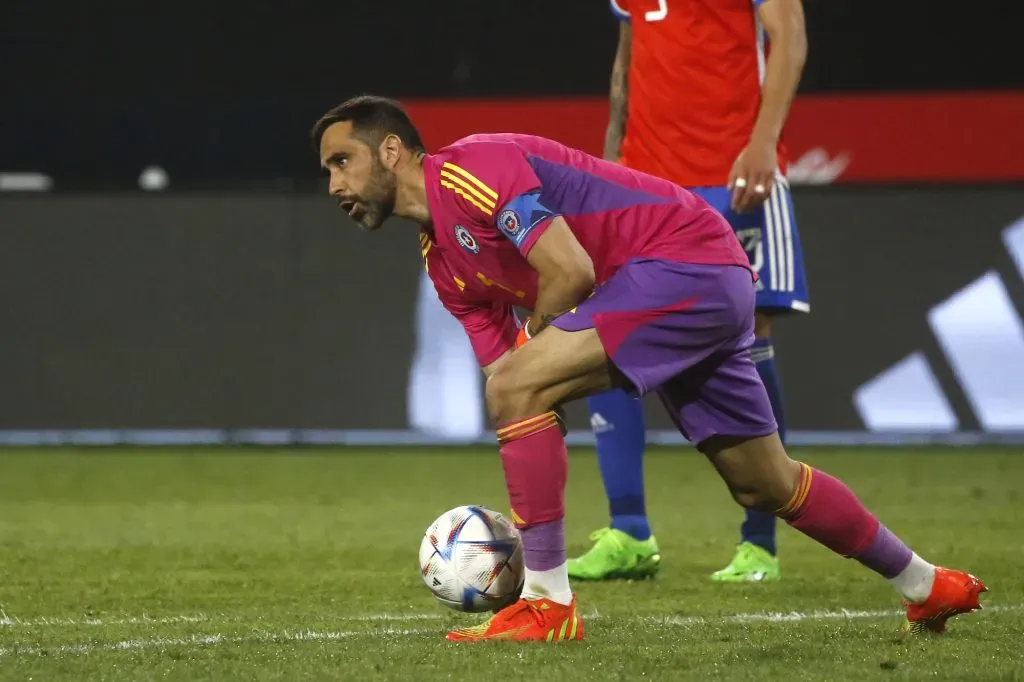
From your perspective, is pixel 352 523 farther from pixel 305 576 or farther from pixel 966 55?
pixel 966 55

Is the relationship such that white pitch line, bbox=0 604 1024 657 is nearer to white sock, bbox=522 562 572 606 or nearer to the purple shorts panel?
white sock, bbox=522 562 572 606

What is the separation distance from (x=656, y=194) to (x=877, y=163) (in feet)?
23.1

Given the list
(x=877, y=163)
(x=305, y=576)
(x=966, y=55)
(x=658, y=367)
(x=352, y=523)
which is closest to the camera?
(x=658, y=367)

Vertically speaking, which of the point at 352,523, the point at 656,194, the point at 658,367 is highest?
the point at 656,194

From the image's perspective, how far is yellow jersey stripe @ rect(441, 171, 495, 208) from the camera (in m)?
3.64

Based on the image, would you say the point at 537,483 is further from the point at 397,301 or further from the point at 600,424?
the point at 397,301

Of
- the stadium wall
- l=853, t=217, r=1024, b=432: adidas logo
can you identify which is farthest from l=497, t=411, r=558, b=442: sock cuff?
l=853, t=217, r=1024, b=432: adidas logo

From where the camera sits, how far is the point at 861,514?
3.89 m

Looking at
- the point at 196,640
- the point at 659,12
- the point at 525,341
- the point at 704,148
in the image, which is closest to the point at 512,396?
the point at 525,341

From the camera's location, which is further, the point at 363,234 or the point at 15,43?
the point at 15,43

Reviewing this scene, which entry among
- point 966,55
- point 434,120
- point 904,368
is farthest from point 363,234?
point 966,55

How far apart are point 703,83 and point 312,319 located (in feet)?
16.4

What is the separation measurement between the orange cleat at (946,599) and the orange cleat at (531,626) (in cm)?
81

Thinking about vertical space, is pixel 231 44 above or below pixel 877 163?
above
